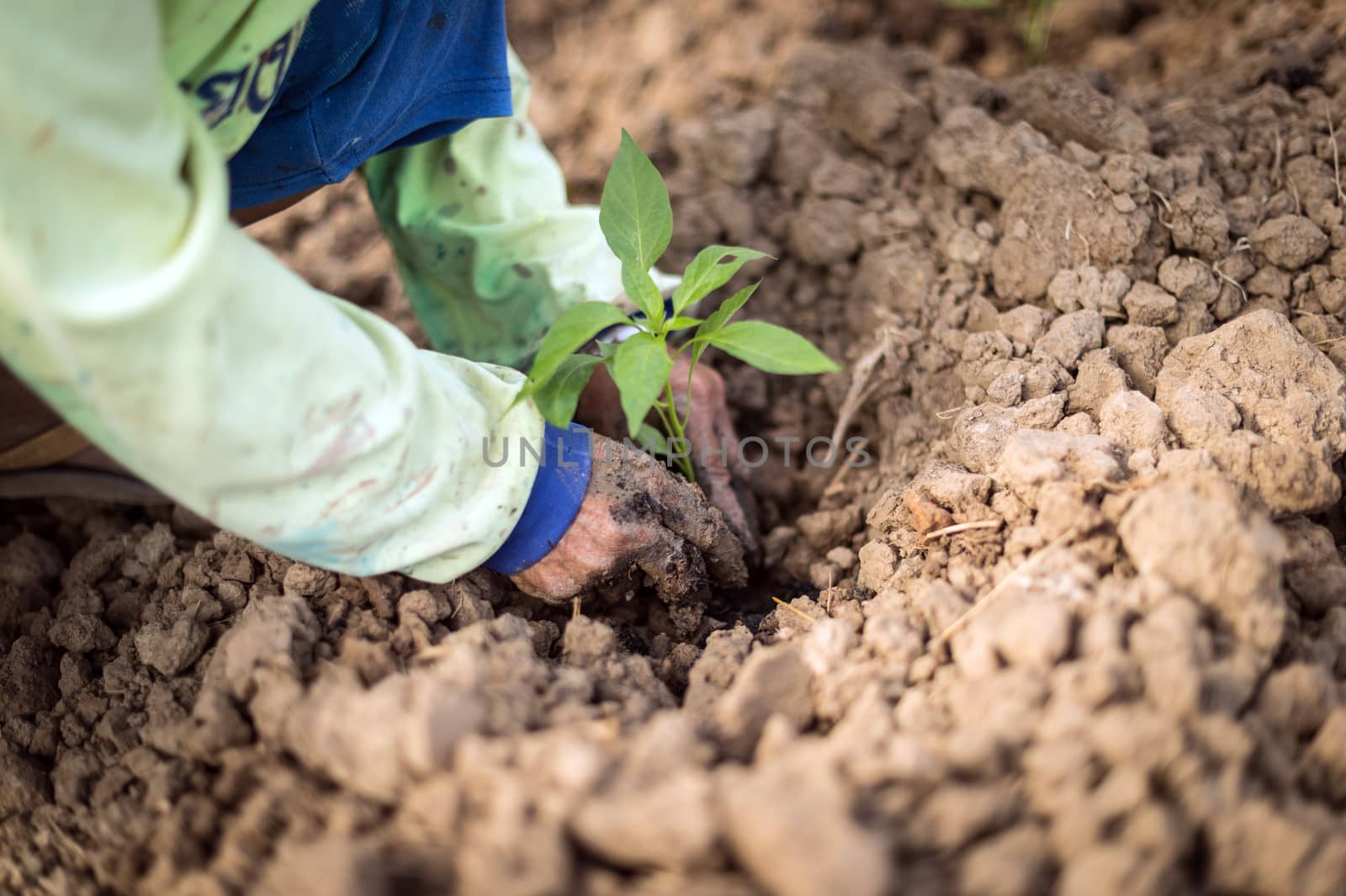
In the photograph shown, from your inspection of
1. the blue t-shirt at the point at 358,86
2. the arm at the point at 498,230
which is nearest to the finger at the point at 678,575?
the arm at the point at 498,230

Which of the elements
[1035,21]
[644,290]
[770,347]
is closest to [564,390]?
[644,290]

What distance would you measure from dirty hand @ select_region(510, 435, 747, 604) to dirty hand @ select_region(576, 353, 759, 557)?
14 centimetres

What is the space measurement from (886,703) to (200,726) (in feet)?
2.92

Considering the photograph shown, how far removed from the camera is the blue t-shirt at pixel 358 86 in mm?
1502

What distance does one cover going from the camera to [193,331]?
988 millimetres

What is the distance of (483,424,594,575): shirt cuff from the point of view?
139 cm

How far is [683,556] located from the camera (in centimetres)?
151

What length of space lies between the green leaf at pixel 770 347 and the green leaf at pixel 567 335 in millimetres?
161

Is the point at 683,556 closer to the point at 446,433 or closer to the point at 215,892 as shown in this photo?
the point at 446,433

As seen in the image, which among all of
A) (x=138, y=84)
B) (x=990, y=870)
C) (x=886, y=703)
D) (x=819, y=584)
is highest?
(x=138, y=84)

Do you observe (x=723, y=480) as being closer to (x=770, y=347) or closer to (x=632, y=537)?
(x=632, y=537)

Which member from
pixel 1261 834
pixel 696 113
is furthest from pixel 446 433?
pixel 696 113

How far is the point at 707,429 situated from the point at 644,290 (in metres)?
0.44

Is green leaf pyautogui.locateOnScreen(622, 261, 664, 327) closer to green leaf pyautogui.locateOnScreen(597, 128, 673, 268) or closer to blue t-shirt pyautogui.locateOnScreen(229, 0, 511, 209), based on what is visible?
green leaf pyautogui.locateOnScreen(597, 128, 673, 268)
